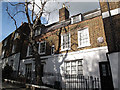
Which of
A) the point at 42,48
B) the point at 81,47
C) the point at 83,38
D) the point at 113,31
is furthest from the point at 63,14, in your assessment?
the point at 113,31

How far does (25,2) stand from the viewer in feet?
37.3

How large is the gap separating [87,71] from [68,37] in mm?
4931

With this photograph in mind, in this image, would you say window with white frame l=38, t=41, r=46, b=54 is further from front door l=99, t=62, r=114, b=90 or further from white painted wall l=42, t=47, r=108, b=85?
front door l=99, t=62, r=114, b=90

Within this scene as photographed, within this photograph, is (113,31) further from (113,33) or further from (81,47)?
(81,47)

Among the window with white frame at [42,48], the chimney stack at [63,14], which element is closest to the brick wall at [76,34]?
the window with white frame at [42,48]

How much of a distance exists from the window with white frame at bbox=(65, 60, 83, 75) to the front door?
2.05 m

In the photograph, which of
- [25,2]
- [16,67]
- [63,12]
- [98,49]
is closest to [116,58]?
[98,49]

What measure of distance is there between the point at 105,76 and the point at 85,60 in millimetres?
2297

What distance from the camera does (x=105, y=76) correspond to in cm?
816

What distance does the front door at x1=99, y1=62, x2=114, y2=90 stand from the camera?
25.2 feet

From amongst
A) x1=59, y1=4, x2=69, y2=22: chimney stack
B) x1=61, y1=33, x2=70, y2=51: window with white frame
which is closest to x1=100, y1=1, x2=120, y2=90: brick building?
x1=61, y1=33, x2=70, y2=51: window with white frame

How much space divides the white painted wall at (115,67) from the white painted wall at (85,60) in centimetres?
183

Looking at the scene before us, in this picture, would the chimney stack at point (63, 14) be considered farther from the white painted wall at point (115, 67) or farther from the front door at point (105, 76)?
the white painted wall at point (115, 67)

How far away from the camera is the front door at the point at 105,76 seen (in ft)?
25.2
